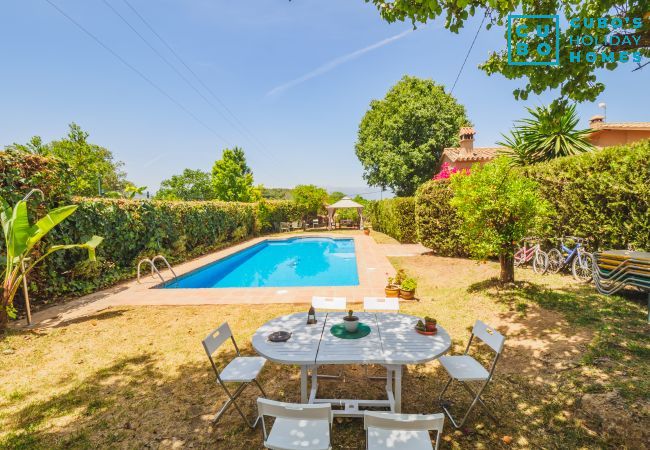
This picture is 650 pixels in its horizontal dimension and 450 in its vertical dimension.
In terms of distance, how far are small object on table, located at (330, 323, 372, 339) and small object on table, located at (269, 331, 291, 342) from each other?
0.57 m

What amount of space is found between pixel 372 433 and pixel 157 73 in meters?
19.5

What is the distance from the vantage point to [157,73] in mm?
15773

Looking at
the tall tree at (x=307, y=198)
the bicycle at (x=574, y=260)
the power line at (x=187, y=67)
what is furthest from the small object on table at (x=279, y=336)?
the tall tree at (x=307, y=198)

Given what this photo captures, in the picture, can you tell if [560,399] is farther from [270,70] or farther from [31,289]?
[270,70]

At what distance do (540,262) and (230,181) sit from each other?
4472cm

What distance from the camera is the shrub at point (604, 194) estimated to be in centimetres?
682

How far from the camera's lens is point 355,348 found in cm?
307

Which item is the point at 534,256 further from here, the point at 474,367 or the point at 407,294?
the point at 474,367

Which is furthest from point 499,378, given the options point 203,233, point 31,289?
point 203,233

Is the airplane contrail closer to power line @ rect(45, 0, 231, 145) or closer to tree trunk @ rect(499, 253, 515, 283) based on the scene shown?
tree trunk @ rect(499, 253, 515, 283)

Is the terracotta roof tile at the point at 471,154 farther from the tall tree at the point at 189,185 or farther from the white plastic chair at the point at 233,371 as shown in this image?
the tall tree at the point at 189,185

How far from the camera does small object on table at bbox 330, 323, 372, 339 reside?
3367 mm

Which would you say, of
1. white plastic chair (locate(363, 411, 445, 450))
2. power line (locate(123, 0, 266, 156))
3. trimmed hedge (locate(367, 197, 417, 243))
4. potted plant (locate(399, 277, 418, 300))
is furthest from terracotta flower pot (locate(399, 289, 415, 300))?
power line (locate(123, 0, 266, 156))

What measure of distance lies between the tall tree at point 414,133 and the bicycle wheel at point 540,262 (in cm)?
1742
